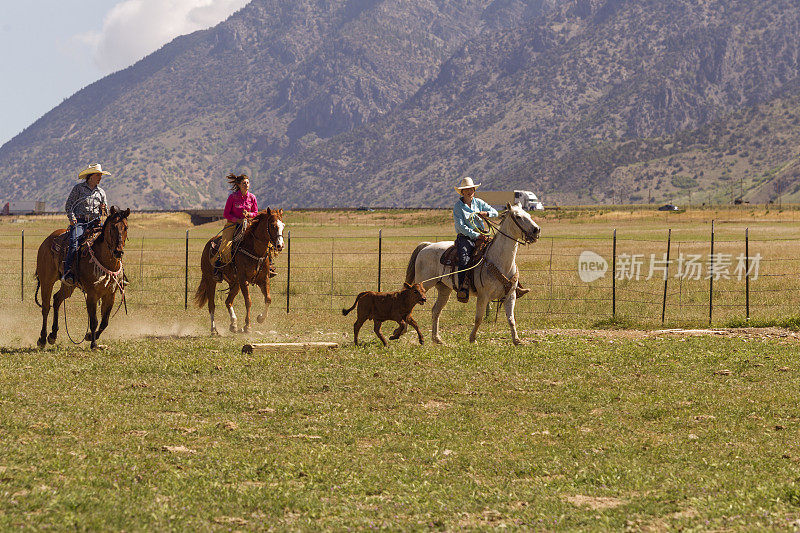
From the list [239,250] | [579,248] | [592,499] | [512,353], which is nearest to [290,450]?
[592,499]

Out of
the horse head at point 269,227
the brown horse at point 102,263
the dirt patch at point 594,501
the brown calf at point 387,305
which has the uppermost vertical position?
the horse head at point 269,227

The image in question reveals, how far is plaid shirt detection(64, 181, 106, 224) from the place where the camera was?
18.2 m

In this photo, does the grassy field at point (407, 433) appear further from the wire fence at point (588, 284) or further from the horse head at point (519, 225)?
the wire fence at point (588, 284)

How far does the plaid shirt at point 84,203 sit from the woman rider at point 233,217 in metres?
3.93

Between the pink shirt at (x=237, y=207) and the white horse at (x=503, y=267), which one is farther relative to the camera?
the pink shirt at (x=237, y=207)

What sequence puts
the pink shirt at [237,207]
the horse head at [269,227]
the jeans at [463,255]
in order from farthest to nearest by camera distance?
the pink shirt at [237,207]
the horse head at [269,227]
the jeans at [463,255]

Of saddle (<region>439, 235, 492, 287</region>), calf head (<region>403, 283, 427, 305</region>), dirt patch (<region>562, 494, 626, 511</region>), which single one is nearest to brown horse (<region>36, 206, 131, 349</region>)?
calf head (<region>403, 283, 427, 305</region>)

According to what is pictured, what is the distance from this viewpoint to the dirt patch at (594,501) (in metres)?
9.04

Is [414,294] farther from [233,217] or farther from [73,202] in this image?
[73,202]

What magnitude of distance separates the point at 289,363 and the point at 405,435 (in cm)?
503

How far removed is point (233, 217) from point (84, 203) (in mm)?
4498

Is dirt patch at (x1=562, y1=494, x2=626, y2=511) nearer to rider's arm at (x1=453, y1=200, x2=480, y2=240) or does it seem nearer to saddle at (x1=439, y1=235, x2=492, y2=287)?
saddle at (x1=439, y1=235, x2=492, y2=287)

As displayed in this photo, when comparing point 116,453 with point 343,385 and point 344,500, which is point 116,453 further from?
point 343,385

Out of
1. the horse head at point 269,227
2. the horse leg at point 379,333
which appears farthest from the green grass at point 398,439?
the horse head at point 269,227
